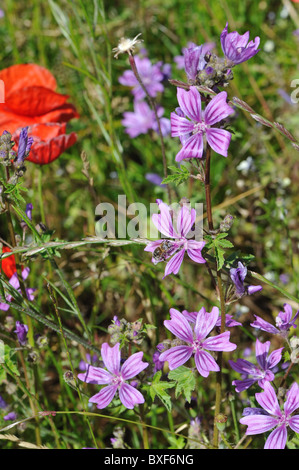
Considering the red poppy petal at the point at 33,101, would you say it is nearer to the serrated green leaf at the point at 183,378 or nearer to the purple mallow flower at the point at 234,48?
the purple mallow flower at the point at 234,48

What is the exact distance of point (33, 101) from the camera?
2.00 metres

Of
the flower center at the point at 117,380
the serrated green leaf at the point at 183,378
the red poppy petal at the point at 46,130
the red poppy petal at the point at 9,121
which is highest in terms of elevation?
the red poppy petal at the point at 9,121

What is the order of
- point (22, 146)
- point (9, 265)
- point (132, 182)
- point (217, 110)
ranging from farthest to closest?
point (132, 182) → point (9, 265) → point (22, 146) → point (217, 110)

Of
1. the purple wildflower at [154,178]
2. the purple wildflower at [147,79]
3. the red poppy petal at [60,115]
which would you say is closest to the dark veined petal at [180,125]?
the red poppy petal at [60,115]

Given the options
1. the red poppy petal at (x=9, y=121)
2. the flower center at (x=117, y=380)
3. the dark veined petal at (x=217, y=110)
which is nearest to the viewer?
the dark veined petal at (x=217, y=110)

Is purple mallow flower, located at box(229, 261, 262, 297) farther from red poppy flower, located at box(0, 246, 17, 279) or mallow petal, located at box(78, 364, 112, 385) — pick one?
red poppy flower, located at box(0, 246, 17, 279)

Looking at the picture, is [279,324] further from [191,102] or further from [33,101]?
[33,101]

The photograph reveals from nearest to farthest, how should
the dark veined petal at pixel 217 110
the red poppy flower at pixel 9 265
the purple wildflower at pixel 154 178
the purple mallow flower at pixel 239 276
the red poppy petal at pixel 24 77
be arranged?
the dark veined petal at pixel 217 110
the purple mallow flower at pixel 239 276
the red poppy flower at pixel 9 265
the red poppy petal at pixel 24 77
the purple wildflower at pixel 154 178

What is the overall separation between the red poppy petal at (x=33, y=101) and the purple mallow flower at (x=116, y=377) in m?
1.01

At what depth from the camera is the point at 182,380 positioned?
1360 millimetres

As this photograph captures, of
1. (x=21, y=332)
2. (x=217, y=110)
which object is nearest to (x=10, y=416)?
(x=21, y=332)

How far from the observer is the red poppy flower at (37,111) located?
187 centimetres

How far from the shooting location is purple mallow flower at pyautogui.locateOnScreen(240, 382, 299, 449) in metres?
1.35

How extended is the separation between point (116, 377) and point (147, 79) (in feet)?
5.97
